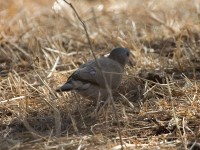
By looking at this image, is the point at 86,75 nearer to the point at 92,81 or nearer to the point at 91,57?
the point at 92,81

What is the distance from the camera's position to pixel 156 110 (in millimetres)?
4926

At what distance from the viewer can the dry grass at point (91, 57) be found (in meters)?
4.40

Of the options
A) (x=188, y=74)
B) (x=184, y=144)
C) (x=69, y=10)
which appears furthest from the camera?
(x=69, y=10)

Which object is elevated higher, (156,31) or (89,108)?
(156,31)

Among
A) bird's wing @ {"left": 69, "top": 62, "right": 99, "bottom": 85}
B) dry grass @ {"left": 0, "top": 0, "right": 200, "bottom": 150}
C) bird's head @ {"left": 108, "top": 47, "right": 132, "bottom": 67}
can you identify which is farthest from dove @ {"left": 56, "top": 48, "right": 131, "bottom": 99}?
bird's head @ {"left": 108, "top": 47, "right": 132, "bottom": 67}

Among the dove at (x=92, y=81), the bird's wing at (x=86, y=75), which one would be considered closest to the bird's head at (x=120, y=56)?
the dove at (x=92, y=81)

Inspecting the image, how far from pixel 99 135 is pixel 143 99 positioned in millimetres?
1071

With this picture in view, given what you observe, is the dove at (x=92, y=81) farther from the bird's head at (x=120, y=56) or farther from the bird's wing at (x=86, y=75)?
the bird's head at (x=120, y=56)

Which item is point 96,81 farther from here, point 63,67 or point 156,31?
point 156,31

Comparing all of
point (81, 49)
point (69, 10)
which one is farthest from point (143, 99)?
point (69, 10)

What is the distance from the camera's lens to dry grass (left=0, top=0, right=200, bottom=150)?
440 centimetres

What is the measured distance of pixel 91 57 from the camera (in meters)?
6.85

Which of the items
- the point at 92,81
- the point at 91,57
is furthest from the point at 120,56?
the point at 91,57

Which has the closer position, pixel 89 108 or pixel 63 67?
pixel 89 108
